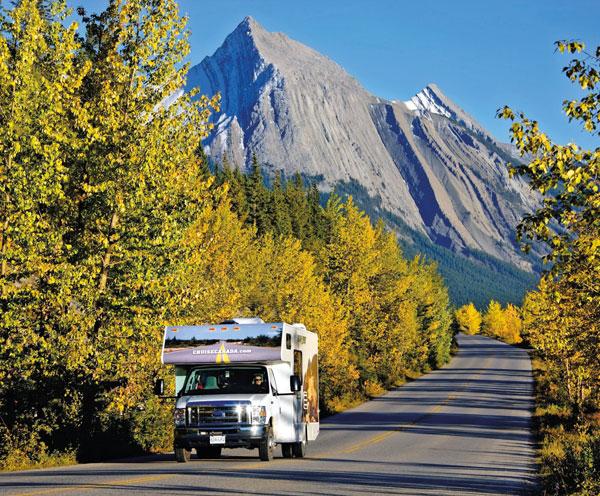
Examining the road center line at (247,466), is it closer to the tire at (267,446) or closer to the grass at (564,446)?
the tire at (267,446)

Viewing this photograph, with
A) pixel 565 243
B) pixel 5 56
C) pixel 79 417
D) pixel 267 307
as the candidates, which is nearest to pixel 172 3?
pixel 5 56

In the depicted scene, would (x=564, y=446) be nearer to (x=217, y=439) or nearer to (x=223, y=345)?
(x=223, y=345)

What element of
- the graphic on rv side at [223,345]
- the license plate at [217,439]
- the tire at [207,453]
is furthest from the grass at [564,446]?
the tire at [207,453]

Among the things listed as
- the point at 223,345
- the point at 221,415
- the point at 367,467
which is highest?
the point at 223,345

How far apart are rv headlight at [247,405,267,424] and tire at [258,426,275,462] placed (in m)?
0.33

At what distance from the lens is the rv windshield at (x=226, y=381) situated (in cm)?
2103

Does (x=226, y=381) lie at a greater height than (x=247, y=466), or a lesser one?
greater

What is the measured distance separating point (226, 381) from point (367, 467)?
3884 millimetres

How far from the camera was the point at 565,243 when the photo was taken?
39.5 feet

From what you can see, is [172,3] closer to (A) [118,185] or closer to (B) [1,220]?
(A) [118,185]

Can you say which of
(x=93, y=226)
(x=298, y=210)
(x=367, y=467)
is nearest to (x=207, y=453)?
(x=367, y=467)

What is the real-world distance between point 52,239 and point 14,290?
1526mm

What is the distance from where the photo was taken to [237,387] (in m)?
21.1

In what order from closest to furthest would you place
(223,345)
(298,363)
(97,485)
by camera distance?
(97,485), (223,345), (298,363)
